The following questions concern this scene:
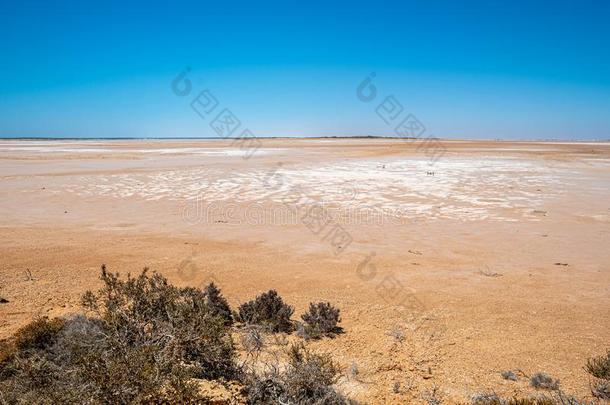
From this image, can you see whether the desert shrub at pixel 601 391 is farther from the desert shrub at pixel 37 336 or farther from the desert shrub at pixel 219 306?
the desert shrub at pixel 37 336

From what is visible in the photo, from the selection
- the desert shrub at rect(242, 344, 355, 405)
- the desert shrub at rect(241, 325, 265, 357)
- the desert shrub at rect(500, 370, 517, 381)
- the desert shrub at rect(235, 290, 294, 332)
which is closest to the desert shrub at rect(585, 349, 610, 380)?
the desert shrub at rect(500, 370, 517, 381)

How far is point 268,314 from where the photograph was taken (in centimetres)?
488

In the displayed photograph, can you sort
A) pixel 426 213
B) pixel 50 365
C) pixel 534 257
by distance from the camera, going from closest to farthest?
pixel 50 365 → pixel 534 257 → pixel 426 213

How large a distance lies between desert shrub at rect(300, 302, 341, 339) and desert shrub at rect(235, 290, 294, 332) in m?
0.23

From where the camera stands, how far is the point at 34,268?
6867 millimetres

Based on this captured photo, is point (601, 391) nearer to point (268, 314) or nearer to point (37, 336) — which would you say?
point (268, 314)

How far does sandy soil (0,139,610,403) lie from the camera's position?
4234 millimetres

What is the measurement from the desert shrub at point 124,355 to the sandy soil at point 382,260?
119 centimetres

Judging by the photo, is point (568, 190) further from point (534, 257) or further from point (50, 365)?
point (50, 365)

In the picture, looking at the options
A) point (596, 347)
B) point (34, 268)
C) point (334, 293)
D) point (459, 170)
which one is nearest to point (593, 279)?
point (596, 347)

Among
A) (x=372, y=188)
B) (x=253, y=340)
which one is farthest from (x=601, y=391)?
(x=372, y=188)

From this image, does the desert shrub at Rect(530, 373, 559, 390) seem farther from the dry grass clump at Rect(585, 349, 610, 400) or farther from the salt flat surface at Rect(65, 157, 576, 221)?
the salt flat surface at Rect(65, 157, 576, 221)

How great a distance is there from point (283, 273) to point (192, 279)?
1552 millimetres

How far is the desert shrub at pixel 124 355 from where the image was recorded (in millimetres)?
2660
